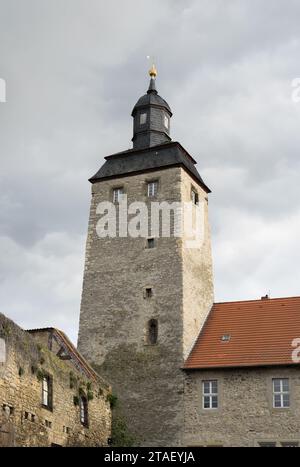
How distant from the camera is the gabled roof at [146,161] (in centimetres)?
3053

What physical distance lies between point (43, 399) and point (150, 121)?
16686mm

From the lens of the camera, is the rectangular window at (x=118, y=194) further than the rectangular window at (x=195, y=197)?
No

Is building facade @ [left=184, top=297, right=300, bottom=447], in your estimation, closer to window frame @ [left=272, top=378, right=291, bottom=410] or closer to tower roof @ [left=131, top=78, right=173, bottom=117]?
window frame @ [left=272, top=378, right=291, bottom=410]

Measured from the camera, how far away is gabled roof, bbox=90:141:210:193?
1202 inches

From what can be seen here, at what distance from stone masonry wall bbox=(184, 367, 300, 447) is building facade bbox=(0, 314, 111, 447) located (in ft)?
10.3

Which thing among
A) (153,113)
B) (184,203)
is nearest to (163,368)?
(184,203)

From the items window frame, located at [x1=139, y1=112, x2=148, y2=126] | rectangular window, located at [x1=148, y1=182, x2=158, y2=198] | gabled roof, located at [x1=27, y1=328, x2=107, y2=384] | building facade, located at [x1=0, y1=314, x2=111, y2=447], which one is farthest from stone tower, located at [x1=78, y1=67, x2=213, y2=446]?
building facade, located at [x1=0, y1=314, x2=111, y2=447]

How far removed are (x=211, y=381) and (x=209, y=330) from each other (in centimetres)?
301

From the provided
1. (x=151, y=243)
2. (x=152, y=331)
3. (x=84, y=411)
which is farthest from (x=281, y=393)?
(x=151, y=243)

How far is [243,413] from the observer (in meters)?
25.1

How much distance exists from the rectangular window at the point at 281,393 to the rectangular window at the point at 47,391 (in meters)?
8.48

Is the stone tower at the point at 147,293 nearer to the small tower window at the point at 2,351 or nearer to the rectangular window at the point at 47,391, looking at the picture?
the rectangular window at the point at 47,391

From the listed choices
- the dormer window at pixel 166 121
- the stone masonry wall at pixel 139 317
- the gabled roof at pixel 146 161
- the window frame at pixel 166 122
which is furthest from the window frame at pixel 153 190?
the dormer window at pixel 166 121

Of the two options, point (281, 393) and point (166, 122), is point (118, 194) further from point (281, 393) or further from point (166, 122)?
point (281, 393)
